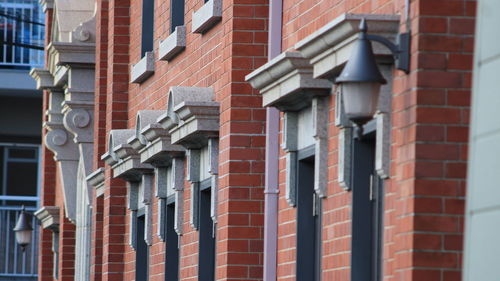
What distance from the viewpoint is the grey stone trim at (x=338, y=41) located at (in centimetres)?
875

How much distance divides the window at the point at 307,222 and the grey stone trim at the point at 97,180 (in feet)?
27.4

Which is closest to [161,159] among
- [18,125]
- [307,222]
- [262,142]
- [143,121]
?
[143,121]

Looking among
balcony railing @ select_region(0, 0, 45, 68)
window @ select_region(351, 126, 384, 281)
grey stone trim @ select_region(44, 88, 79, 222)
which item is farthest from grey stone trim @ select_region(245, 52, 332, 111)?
balcony railing @ select_region(0, 0, 45, 68)

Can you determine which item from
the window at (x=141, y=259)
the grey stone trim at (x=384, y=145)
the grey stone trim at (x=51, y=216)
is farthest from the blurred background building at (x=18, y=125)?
the grey stone trim at (x=384, y=145)

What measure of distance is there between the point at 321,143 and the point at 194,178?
3891mm

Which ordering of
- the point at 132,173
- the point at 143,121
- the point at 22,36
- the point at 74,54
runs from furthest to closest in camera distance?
the point at 22,36, the point at 74,54, the point at 132,173, the point at 143,121

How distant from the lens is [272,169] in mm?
11633

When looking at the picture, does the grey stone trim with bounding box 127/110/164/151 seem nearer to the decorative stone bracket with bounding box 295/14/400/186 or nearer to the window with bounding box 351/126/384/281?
the decorative stone bracket with bounding box 295/14/400/186

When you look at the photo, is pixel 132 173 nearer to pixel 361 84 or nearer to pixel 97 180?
pixel 97 180

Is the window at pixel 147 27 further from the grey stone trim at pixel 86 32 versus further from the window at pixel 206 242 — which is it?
the grey stone trim at pixel 86 32

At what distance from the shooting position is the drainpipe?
11.6 metres

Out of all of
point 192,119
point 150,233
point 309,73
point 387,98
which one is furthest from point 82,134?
point 387,98

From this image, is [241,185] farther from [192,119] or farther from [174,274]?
[174,274]

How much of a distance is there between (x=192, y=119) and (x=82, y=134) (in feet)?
27.8
